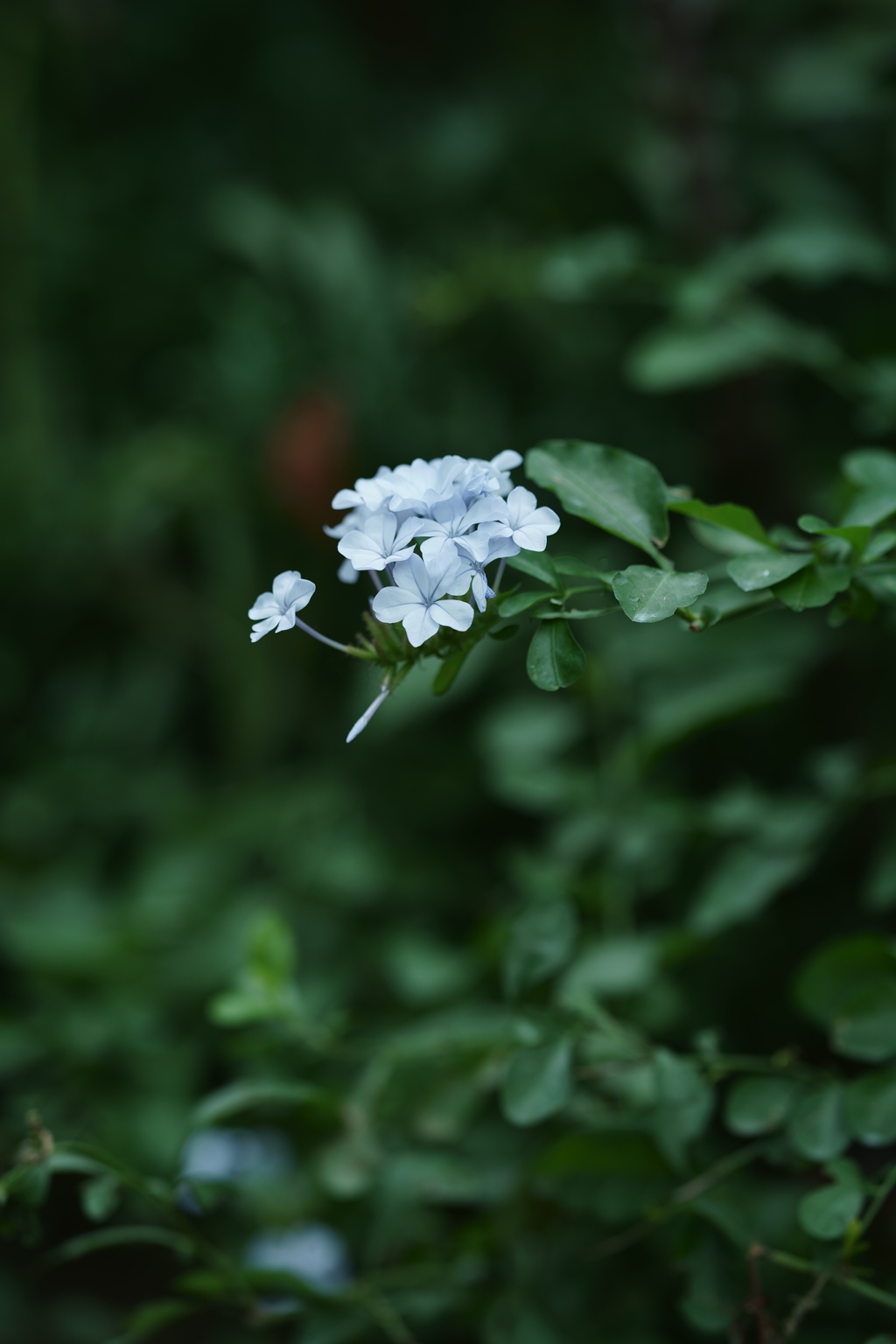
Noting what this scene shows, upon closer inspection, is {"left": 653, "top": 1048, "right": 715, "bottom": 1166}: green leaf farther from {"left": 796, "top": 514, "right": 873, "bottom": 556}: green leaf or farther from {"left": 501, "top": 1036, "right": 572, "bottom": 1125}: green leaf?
{"left": 796, "top": 514, "right": 873, "bottom": 556}: green leaf

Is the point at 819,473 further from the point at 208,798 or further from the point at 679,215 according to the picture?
the point at 208,798

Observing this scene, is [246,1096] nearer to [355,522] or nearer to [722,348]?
[355,522]

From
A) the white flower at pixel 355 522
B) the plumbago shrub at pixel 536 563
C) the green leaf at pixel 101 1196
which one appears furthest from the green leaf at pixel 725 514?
the green leaf at pixel 101 1196

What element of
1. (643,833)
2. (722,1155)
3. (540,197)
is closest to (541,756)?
(643,833)

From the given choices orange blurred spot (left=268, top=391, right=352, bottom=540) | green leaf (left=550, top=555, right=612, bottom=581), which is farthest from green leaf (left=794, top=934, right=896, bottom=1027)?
orange blurred spot (left=268, top=391, right=352, bottom=540)

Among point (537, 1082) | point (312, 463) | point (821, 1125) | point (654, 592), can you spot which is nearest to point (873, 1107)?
point (821, 1125)

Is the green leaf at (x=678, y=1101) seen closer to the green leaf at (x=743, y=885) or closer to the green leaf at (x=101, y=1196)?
the green leaf at (x=743, y=885)
